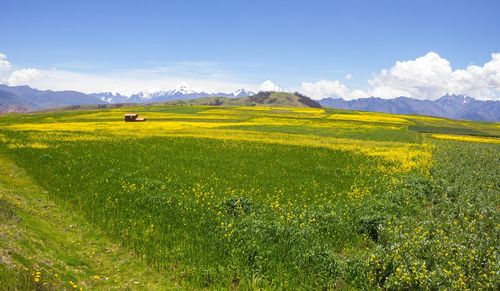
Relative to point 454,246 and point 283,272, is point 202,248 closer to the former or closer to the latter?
point 283,272

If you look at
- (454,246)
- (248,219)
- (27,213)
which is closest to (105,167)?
(27,213)

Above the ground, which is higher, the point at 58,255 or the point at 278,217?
the point at 278,217

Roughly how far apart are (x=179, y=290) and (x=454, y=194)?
61.1ft

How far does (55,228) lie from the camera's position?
15.7m

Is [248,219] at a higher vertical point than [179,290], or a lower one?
higher

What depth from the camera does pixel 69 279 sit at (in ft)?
36.5

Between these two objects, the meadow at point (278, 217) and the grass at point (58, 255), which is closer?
the grass at point (58, 255)

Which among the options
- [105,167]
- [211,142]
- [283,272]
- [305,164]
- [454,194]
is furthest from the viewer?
[211,142]

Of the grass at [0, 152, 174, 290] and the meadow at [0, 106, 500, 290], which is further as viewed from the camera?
the meadow at [0, 106, 500, 290]

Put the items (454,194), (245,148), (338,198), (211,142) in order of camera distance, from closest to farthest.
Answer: (338,198)
(454,194)
(245,148)
(211,142)

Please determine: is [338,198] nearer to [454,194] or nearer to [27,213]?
[454,194]

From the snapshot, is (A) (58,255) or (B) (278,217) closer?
(A) (58,255)

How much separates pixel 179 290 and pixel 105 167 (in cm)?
→ 1751

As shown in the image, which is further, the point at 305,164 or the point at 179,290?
the point at 305,164
